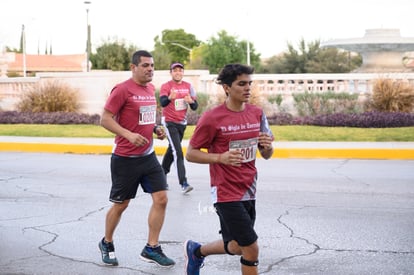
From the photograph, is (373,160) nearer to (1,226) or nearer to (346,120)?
(346,120)

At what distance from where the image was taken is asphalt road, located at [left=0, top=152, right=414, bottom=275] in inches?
273

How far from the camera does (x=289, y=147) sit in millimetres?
16281

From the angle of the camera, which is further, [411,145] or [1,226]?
[411,145]

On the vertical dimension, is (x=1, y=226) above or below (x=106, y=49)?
below

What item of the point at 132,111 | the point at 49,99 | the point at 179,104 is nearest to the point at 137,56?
the point at 132,111

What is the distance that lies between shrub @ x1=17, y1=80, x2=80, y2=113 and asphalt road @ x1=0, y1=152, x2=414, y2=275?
12186mm

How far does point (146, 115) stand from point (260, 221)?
8.26 ft

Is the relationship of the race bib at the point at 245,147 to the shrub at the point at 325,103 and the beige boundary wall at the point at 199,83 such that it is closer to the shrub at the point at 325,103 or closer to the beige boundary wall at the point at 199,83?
the shrub at the point at 325,103

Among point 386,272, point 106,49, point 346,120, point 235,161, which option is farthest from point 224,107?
point 106,49

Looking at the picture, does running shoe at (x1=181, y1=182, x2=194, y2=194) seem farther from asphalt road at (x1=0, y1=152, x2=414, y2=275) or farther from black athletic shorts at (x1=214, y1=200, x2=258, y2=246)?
black athletic shorts at (x1=214, y1=200, x2=258, y2=246)

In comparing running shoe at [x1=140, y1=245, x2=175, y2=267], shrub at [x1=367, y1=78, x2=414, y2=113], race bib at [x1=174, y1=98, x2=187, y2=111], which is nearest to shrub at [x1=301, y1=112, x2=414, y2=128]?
shrub at [x1=367, y1=78, x2=414, y2=113]

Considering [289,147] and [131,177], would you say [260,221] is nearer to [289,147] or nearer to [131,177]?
[131,177]

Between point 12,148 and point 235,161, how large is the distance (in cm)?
1404

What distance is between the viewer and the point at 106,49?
161 feet
